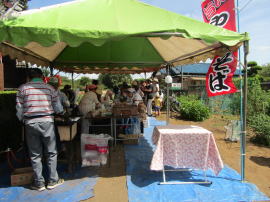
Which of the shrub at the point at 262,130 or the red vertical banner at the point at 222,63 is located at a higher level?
the red vertical banner at the point at 222,63

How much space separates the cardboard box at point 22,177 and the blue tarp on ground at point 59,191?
97 millimetres

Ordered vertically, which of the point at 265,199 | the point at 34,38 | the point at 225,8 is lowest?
the point at 265,199

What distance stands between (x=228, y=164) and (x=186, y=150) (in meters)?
1.56

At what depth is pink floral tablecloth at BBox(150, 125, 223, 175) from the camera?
126 inches

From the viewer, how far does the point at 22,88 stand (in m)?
2.86

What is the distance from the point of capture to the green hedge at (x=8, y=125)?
13.6 ft

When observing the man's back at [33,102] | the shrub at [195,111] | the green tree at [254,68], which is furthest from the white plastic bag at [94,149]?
the green tree at [254,68]

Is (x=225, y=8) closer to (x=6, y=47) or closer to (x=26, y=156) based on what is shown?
(x=6, y=47)

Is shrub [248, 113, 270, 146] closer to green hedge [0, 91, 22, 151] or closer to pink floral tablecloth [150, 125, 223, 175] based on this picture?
pink floral tablecloth [150, 125, 223, 175]

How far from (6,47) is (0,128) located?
1.58 m

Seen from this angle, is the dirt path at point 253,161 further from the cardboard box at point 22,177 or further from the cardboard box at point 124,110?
the cardboard box at point 22,177

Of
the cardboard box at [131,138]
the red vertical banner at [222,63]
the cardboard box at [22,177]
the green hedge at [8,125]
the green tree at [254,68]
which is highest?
the green tree at [254,68]

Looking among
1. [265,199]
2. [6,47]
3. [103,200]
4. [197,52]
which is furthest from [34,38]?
[265,199]

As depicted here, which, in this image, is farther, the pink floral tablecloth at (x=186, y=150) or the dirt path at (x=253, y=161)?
the dirt path at (x=253, y=161)
